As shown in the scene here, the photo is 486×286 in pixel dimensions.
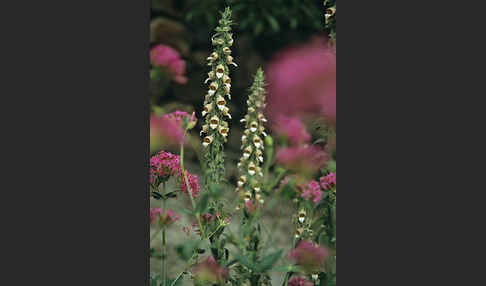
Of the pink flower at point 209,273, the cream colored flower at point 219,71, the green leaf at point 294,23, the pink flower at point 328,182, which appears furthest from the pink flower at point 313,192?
the green leaf at point 294,23

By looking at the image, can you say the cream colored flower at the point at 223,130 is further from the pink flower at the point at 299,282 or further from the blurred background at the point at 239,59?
the pink flower at the point at 299,282

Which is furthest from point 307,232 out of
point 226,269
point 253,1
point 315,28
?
Result: point 253,1

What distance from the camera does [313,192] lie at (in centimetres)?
175

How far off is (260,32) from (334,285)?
998mm

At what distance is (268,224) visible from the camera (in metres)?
1.83

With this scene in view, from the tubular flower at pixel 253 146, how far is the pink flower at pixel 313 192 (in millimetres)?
157

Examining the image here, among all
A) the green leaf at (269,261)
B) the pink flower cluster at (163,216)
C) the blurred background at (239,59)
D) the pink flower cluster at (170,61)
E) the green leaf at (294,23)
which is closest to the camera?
the green leaf at (269,261)

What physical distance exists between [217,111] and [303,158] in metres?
0.33

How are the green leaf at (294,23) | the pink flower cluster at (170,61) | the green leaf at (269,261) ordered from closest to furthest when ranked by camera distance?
the green leaf at (269,261) < the green leaf at (294,23) < the pink flower cluster at (170,61)

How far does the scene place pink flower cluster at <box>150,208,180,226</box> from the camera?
5.50ft

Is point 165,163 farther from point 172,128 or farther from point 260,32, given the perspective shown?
point 260,32

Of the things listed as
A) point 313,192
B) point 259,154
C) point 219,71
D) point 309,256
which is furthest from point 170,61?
point 309,256

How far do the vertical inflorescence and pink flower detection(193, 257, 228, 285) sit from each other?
0.27 meters

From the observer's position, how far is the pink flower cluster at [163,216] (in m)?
1.68
